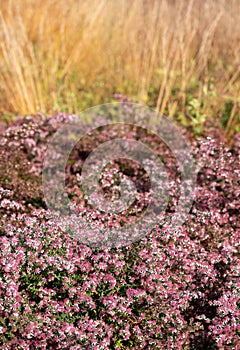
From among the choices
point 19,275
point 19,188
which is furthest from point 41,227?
point 19,188

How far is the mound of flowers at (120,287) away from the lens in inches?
111

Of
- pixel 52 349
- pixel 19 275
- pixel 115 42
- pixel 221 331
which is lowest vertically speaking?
pixel 52 349

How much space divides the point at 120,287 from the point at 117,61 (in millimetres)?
3758

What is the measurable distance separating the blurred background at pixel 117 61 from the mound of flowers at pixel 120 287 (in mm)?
2062

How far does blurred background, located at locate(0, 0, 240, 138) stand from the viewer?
17.7ft

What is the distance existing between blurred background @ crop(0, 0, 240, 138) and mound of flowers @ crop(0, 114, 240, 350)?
81.2 inches

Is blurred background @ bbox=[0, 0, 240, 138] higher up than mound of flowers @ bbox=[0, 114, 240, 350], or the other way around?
blurred background @ bbox=[0, 0, 240, 138]

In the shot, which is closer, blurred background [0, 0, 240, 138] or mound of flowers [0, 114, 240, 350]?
mound of flowers [0, 114, 240, 350]

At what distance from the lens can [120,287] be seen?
3.15 meters

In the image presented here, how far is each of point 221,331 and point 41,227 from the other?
4.62 ft

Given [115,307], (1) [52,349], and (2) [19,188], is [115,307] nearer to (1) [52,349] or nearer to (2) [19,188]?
(1) [52,349]

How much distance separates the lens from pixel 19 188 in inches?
147

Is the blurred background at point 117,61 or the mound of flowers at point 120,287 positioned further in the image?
the blurred background at point 117,61

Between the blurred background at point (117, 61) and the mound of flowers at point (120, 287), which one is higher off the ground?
the blurred background at point (117, 61)
